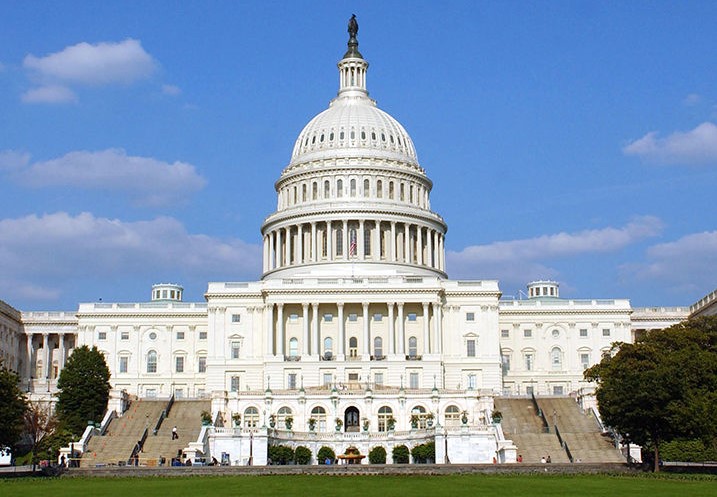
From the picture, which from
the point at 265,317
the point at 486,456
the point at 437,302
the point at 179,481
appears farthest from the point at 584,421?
the point at 179,481

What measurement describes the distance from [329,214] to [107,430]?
43.8 meters

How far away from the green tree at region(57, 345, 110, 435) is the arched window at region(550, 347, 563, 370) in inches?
1916

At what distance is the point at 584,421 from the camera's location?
308 feet

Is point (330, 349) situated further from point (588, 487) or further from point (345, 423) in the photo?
point (588, 487)

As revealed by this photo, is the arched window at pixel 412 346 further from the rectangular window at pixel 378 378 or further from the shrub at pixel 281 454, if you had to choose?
the shrub at pixel 281 454

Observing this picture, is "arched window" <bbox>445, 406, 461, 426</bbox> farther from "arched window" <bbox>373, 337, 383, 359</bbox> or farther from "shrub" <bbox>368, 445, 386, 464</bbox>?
"arched window" <bbox>373, 337, 383, 359</bbox>

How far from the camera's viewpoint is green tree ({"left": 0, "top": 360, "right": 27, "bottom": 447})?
233 feet

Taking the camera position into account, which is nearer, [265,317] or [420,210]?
[265,317]

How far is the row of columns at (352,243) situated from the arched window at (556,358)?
16.3 metres

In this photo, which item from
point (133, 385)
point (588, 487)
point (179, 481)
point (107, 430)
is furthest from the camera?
point (133, 385)

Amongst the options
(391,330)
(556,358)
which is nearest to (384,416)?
(391,330)

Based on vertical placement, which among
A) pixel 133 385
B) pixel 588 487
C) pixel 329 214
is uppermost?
pixel 329 214

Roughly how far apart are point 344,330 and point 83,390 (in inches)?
1091

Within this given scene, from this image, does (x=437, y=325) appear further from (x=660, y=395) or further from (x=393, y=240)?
(x=660, y=395)
